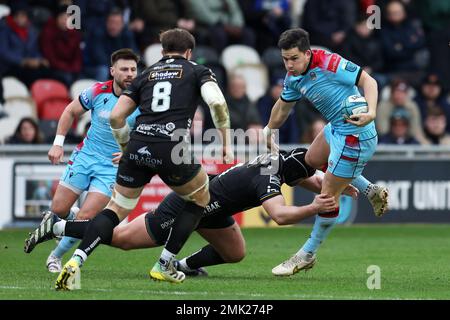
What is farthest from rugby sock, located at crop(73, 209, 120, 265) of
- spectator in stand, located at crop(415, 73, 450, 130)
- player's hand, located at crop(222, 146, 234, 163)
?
spectator in stand, located at crop(415, 73, 450, 130)

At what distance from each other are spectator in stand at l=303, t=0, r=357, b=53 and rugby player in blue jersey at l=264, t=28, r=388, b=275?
9.83 meters

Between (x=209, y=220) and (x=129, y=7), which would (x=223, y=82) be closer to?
(x=129, y=7)

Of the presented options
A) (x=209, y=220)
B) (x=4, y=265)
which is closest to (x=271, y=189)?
(x=209, y=220)

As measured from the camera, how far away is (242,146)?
1758cm

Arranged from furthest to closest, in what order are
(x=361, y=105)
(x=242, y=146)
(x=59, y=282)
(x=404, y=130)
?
(x=404, y=130)
(x=242, y=146)
(x=361, y=105)
(x=59, y=282)

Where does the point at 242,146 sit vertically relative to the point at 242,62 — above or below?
below

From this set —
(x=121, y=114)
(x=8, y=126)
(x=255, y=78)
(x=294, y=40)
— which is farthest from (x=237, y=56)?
(x=121, y=114)

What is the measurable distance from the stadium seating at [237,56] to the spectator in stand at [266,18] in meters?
0.70

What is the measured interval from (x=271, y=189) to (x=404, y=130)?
9.09 m

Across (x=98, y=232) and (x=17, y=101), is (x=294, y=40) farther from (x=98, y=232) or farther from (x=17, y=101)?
(x=17, y=101)

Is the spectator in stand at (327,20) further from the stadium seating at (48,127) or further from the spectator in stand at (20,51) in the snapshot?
the stadium seating at (48,127)

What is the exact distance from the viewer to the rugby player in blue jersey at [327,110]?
35.5 feet

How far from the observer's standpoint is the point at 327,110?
11.2 meters

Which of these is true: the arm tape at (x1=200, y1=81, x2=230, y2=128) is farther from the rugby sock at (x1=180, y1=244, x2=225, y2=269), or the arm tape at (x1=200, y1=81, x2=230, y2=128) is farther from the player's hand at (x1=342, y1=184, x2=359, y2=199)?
the player's hand at (x1=342, y1=184, x2=359, y2=199)
